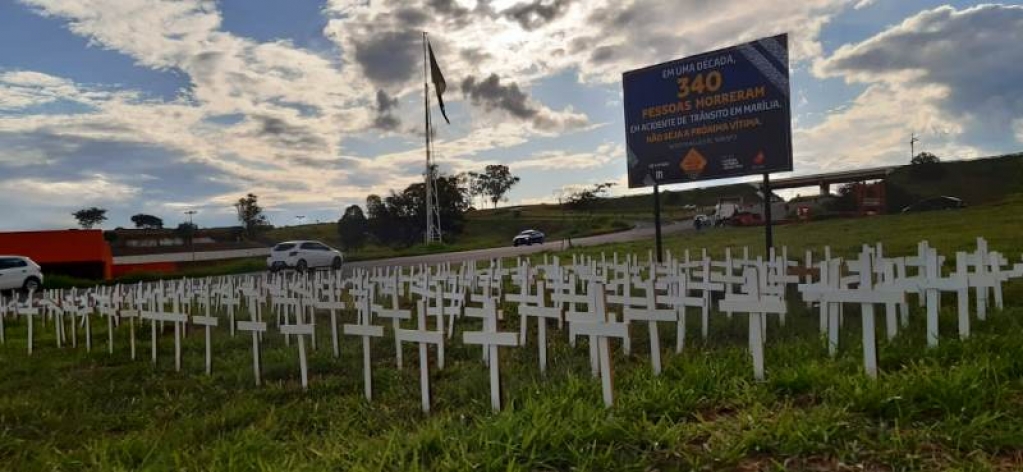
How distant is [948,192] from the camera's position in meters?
57.6

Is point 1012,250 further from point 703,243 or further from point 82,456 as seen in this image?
point 82,456

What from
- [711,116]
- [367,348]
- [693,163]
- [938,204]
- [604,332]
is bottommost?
[367,348]

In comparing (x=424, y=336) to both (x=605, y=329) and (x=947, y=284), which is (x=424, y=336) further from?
(x=947, y=284)

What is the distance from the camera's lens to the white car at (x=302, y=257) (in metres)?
28.3

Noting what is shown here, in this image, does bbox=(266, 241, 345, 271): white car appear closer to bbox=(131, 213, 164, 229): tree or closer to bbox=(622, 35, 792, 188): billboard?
bbox=(622, 35, 792, 188): billboard

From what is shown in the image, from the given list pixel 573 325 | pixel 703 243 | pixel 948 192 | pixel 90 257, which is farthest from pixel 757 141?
pixel 948 192

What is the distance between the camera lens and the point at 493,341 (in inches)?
181

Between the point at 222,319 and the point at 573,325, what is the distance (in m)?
8.57

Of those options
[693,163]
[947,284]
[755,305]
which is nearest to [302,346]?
[755,305]

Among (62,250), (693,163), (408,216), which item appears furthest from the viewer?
(408,216)

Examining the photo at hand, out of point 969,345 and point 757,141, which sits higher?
point 757,141

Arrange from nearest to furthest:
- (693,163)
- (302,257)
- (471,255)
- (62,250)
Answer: (693,163), (62,250), (302,257), (471,255)

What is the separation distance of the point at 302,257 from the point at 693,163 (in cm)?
1915

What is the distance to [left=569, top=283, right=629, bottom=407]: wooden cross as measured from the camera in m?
4.04
